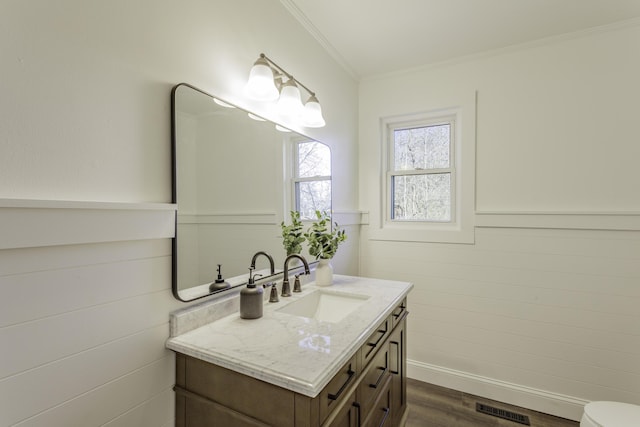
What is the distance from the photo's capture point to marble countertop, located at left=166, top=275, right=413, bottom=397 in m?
0.87

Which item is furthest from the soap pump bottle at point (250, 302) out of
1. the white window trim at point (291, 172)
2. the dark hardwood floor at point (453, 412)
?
the dark hardwood floor at point (453, 412)

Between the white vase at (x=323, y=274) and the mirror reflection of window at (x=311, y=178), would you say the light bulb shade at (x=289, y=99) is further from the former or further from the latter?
the white vase at (x=323, y=274)

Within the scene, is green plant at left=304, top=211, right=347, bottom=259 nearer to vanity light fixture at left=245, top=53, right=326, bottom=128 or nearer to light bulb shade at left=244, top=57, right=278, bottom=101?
vanity light fixture at left=245, top=53, right=326, bottom=128

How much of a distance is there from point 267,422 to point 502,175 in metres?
2.21

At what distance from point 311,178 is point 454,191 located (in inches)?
49.4

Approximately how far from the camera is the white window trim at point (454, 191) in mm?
2336

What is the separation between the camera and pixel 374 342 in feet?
4.37

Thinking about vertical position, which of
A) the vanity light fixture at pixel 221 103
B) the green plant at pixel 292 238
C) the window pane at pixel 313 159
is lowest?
the green plant at pixel 292 238

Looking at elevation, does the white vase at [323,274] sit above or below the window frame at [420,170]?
below

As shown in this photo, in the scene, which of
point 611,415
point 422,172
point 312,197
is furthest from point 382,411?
point 422,172

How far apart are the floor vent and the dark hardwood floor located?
0.03 m

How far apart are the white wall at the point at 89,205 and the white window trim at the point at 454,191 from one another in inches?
71.3

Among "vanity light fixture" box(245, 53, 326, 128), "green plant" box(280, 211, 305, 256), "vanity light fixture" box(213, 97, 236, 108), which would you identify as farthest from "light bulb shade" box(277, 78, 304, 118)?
"green plant" box(280, 211, 305, 256)

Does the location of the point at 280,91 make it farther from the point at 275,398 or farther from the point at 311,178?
the point at 275,398
